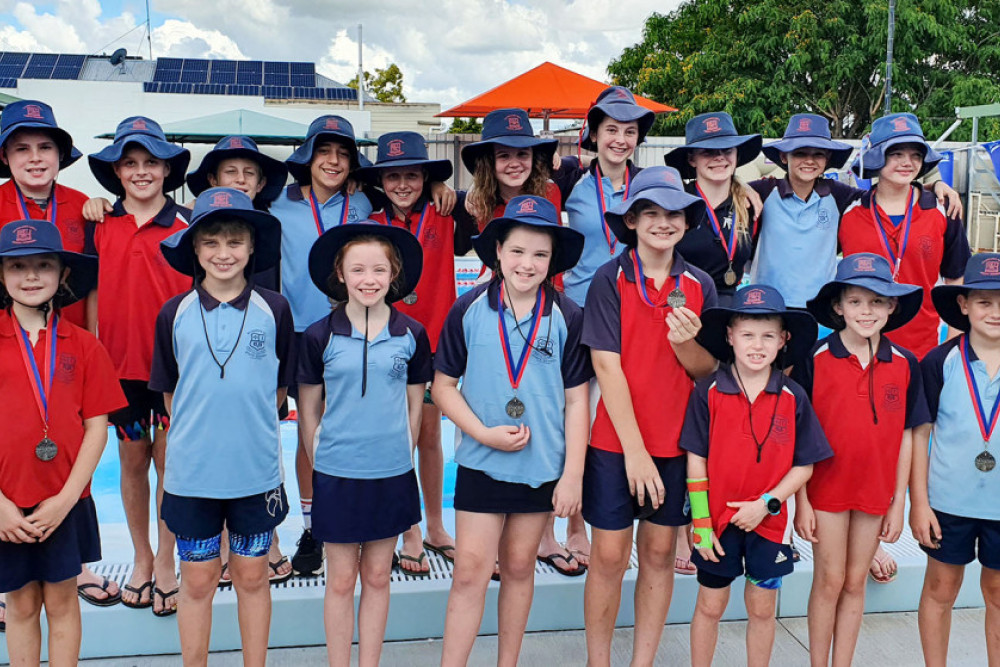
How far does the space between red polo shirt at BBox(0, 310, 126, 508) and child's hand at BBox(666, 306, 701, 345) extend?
2018 millimetres

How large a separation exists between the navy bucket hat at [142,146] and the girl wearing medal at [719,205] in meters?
2.21

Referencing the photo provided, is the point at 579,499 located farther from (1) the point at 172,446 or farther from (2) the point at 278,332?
(1) the point at 172,446

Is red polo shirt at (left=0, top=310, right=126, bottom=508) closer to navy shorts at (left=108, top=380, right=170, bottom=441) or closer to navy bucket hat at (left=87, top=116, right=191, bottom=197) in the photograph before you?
navy shorts at (left=108, top=380, right=170, bottom=441)

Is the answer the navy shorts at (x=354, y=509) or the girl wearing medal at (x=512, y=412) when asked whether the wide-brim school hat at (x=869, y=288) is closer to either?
the girl wearing medal at (x=512, y=412)

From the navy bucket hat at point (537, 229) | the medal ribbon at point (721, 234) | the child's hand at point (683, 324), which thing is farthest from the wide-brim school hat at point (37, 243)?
the medal ribbon at point (721, 234)

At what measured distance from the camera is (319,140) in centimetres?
380

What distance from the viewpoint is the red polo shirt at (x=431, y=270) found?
393 cm

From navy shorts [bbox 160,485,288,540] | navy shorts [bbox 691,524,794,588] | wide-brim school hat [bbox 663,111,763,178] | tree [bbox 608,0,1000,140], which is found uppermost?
tree [bbox 608,0,1000,140]

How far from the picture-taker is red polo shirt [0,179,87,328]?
3510 mm

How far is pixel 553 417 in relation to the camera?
10.2 feet

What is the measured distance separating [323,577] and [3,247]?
195 cm

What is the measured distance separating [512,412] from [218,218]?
130 centimetres

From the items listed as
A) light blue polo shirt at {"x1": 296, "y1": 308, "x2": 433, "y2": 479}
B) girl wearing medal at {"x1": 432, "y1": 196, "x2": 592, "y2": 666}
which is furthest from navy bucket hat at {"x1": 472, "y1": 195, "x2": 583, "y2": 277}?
light blue polo shirt at {"x1": 296, "y1": 308, "x2": 433, "y2": 479}

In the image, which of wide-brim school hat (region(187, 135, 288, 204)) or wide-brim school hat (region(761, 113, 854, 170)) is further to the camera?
wide-brim school hat (region(761, 113, 854, 170))
